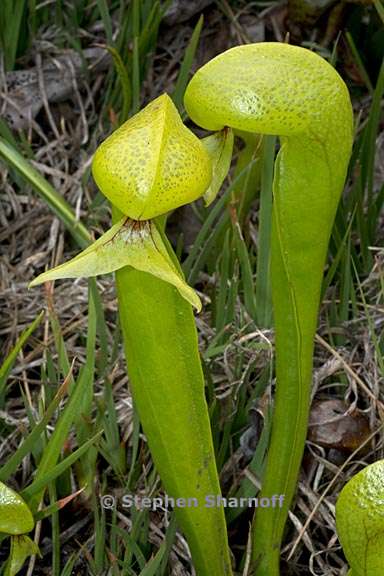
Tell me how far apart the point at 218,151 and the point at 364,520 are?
0.40 metres

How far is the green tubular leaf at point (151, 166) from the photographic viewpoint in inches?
31.9

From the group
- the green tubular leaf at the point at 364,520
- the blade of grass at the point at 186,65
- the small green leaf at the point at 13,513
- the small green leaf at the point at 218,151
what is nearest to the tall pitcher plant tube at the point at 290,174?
the small green leaf at the point at 218,151

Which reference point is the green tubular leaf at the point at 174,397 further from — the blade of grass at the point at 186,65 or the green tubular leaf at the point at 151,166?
the blade of grass at the point at 186,65

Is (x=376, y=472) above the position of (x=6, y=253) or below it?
above

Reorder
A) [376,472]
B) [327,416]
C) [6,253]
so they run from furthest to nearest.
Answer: [6,253]
[327,416]
[376,472]

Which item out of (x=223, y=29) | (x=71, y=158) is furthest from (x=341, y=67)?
(x=71, y=158)

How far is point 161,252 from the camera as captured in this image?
2.81 ft

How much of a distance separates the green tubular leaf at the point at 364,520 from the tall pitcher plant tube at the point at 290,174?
7.3 inches

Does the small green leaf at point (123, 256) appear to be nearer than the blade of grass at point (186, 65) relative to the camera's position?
Yes

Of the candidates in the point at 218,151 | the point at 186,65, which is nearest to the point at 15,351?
→ the point at 218,151

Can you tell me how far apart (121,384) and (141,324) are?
478 mm

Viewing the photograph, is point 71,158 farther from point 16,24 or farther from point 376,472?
point 376,472
